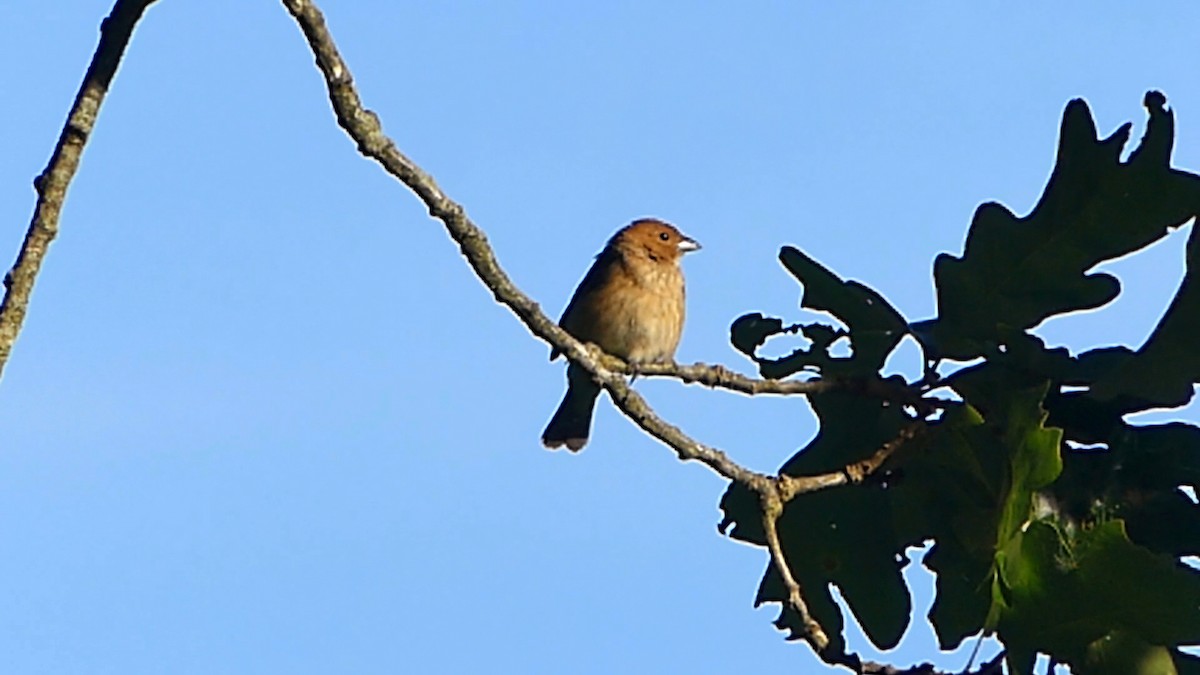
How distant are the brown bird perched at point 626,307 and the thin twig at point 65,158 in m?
6.54

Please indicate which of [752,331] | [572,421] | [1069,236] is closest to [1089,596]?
[1069,236]

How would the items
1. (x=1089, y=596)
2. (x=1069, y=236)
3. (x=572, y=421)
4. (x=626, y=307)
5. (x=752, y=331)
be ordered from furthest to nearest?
1. (x=572, y=421)
2. (x=626, y=307)
3. (x=752, y=331)
4. (x=1069, y=236)
5. (x=1089, y=596)

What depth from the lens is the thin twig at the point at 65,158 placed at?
229 cm

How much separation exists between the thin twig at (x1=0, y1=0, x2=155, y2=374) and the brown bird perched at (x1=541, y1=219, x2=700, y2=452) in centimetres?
654

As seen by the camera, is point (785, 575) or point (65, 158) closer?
point (65, 158)

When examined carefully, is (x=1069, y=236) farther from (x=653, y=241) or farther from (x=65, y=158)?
(x=653, y=241)

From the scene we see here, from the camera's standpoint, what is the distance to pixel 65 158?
7.77 feet

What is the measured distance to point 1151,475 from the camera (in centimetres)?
350

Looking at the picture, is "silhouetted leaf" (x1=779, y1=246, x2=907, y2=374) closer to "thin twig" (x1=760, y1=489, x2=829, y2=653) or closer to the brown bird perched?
"thin twig" (x1=760, y1=489, x2=829, y2=653)

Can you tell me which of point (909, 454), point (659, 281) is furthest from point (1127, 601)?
point (659, 281)

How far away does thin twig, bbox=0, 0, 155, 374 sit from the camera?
90.0 inches

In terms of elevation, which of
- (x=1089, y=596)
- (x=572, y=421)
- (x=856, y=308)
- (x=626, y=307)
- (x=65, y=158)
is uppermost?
(x=626, y=307)

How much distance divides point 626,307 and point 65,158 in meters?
6.73

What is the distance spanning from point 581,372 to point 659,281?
19.5ft
